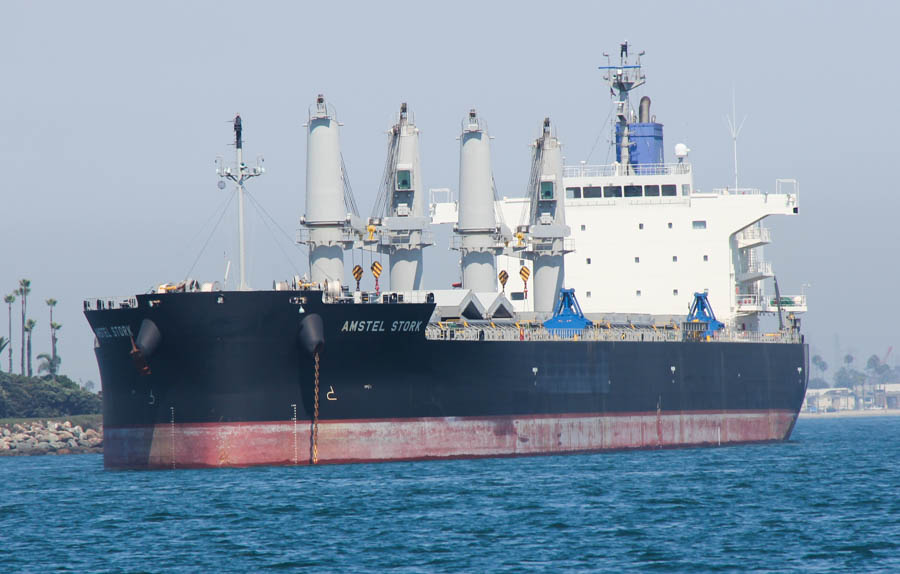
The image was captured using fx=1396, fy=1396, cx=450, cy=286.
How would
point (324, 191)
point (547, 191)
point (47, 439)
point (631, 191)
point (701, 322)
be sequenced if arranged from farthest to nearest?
1. point (47, 439)
2. point (631, 191)
3. point (547, 191)
4. point (701, 322)
5. point (324, 191)

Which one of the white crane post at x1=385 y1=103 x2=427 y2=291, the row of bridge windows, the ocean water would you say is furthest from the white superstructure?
the ocean water

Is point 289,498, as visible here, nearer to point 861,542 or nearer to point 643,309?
point 861,542

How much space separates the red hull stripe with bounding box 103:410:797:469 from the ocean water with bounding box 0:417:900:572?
0.69 meters

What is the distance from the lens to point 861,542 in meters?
28.0

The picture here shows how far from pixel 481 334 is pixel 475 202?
29.5ft

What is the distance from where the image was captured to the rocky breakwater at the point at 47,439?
246 ft

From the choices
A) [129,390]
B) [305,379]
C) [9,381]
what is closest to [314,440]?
[305,379]

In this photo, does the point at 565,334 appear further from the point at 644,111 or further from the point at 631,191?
the point at 644,111

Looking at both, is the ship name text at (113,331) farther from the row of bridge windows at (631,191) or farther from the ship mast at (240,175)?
the row of bridge windows at (631,191)

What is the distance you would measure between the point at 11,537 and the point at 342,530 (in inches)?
287

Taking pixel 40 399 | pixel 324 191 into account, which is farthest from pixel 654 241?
pixel 40 399

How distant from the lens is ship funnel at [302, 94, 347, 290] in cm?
4934

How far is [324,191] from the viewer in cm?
4934

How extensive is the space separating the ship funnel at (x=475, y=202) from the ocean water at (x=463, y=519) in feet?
39.0
